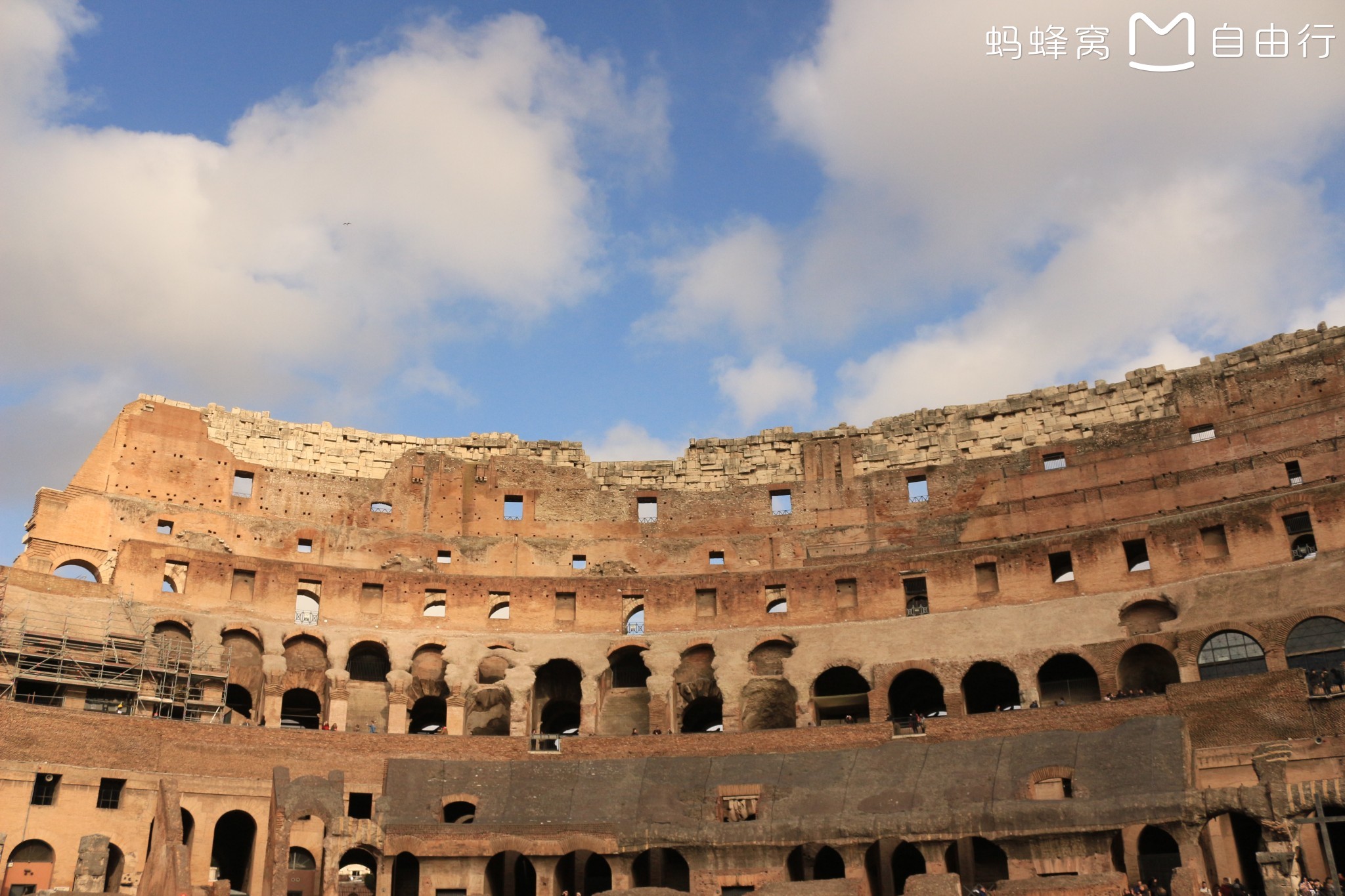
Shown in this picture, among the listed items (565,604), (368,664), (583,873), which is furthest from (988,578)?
(368,664)

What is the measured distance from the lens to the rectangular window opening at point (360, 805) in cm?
3550

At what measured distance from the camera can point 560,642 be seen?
44.0 metres

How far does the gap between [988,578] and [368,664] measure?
2349 centimetres

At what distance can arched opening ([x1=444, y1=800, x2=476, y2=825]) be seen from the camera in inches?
1374

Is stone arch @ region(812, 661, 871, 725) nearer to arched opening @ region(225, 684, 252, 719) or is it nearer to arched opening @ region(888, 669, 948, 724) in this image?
arched opening @ region(888, 669, 948, 724)

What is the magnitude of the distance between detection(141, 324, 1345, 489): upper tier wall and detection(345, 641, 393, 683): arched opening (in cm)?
1052

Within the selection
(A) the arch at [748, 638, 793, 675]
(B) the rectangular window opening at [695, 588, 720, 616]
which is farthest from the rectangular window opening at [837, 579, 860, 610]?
(B) the rectangular window opening at [695, 588, 720, 616]

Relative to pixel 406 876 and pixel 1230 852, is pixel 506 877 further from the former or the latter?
pixel 1230 852

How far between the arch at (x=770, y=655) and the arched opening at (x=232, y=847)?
1774 cm

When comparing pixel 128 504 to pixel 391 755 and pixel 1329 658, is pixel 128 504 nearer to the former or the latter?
pixel 391 755

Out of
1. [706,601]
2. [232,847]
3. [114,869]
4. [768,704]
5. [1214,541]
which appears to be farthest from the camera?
[706,601]

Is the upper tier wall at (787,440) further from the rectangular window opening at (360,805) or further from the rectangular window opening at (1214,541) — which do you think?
the rectangular window opening at (360,805)

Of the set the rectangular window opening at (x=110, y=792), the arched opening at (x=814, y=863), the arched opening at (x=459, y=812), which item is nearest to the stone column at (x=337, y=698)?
the arched opening at (x=459, y=812)

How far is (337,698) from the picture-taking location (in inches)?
1542
